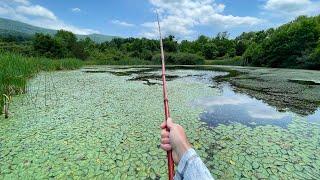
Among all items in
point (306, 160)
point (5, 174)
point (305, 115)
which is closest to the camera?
point (5, 174)

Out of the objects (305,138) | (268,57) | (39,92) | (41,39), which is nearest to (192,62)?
(268,57)

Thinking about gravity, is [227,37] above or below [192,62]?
above

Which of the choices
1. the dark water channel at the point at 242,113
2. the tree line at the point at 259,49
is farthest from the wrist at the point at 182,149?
Result: the tree line at the point at 259,49

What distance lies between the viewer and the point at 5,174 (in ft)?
7.39

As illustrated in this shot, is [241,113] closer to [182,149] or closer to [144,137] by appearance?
[144,137]

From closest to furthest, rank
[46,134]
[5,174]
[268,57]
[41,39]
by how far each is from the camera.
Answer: [5,174]
[46,134]
[268,57]
[41,39]

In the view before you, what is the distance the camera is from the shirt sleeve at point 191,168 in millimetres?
962

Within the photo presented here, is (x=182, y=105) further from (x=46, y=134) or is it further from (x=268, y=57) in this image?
(x=268, y=57)

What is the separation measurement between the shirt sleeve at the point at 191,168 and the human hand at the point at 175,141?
0.12 feet

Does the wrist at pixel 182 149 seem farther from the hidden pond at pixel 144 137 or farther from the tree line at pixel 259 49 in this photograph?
the tree line at pixel 259 49

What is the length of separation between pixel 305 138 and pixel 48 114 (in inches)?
149

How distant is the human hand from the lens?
1.07 meters

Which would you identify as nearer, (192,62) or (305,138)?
(305,138)

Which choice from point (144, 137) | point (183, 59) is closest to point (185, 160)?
point (144, 137)
